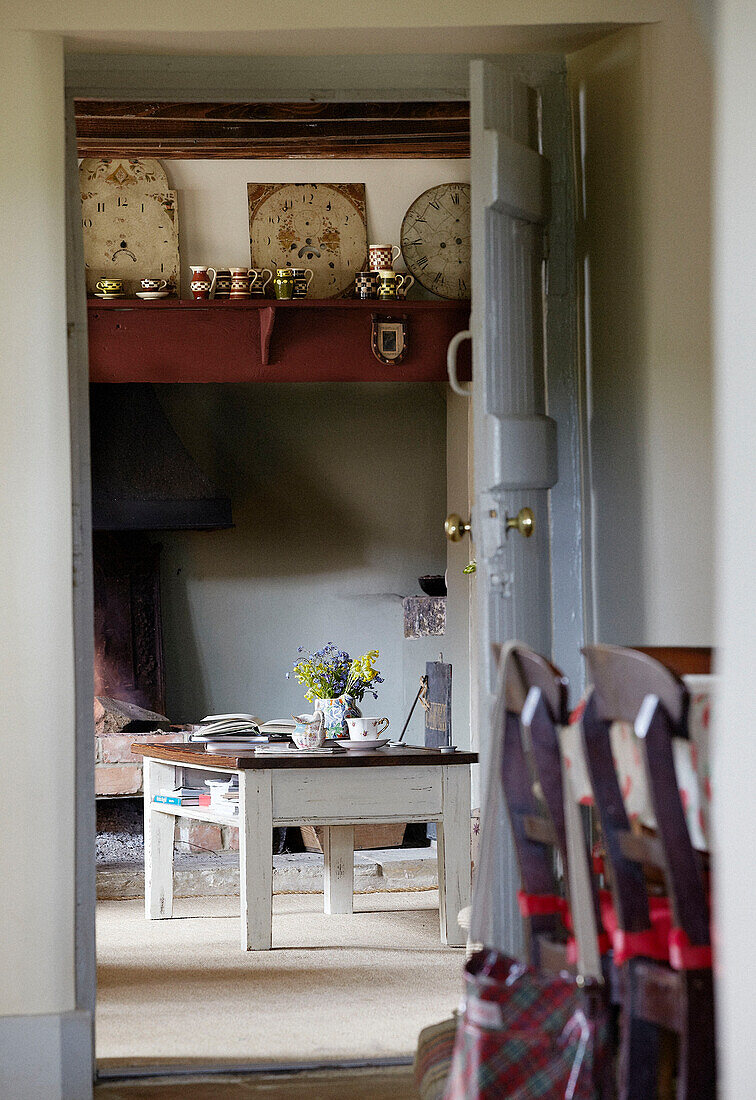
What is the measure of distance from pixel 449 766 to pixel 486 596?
5.45 ft

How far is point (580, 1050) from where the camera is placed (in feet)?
5.29

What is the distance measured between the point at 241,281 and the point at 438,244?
73cm

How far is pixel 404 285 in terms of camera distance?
4.35 metres

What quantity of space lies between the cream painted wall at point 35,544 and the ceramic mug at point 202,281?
5.02 ft

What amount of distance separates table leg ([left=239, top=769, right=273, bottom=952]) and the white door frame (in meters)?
1.35

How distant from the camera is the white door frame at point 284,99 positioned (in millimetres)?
2814

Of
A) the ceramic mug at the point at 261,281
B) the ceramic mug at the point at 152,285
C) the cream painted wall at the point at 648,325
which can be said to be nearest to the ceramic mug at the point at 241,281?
the ceramic mug at the point at 261,281

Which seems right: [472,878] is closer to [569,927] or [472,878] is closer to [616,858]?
[569,927]

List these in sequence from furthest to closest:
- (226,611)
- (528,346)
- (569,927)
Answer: (226,611), (528,346), (569,927)

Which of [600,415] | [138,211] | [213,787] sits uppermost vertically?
[138,211]

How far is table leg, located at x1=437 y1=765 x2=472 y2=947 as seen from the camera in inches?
166

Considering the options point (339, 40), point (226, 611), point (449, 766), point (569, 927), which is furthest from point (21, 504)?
point (226, 611)

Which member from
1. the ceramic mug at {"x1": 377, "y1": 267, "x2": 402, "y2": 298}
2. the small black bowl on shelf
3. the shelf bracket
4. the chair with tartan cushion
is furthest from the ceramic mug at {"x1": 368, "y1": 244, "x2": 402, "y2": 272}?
the chair with tartan cushion

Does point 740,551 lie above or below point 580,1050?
above
